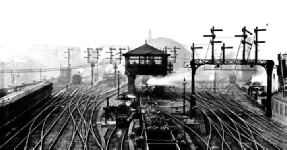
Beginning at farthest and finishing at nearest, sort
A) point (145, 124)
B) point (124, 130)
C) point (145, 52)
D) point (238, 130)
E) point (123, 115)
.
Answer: point (145, 52) → point (123, 115) → point (124, 130) → point (238, 130) → point (145, 124)

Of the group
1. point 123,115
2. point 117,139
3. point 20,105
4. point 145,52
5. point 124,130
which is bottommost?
point 117,139

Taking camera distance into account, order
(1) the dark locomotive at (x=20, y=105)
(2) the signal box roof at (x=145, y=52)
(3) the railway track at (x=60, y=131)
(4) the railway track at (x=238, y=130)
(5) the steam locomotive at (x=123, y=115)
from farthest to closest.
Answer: (2) the signal box roof at (x=145, y=52) → (5) the steam locomotive at (x=123, y=115) → (1) the dark locomotive at (x=20, y=105) → (4) the railway track at (x=238, y=130) → (3) the railway track at (x=60, y=131)

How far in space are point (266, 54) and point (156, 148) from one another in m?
54.4

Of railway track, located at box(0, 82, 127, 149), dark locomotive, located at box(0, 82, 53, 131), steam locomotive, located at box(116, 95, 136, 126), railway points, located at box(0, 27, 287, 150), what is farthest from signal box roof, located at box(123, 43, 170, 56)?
steam locomotive, located at box(116, 95, 136, 126)

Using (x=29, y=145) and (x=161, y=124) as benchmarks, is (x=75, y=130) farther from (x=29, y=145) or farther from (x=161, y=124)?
(x=161, y=124)

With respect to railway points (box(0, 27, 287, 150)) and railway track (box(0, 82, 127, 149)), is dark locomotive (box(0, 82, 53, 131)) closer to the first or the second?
railway points (box(0, 27, 287, 150))

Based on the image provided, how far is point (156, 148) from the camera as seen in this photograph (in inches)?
667

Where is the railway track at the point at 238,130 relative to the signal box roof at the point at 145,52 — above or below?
Answer: below

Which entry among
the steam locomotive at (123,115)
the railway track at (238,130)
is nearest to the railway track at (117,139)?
the steam locomotive at (123,115)

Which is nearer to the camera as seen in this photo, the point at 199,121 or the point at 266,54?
the point at 199,121

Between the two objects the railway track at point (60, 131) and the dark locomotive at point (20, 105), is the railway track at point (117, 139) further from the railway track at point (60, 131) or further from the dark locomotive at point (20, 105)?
the dark locomotive at point (20, 105)

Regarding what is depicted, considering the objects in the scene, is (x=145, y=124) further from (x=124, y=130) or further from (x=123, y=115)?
(x=123, y=115)

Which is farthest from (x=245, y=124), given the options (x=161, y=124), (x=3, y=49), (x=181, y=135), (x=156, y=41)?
(x=156, y=41)

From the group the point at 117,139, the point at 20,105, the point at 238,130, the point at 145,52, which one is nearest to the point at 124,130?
the point at 117,139
